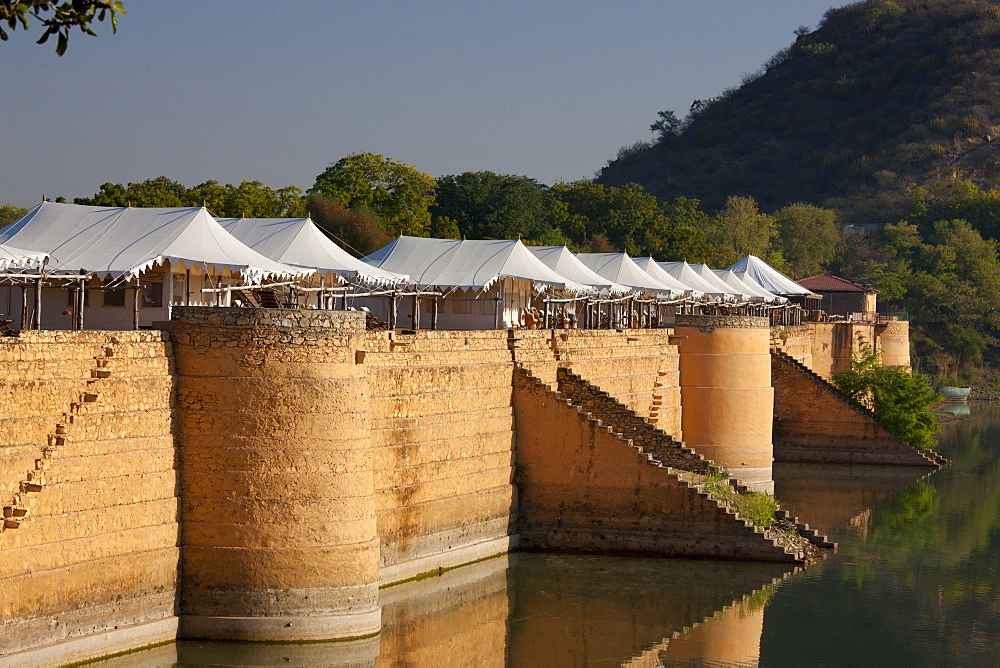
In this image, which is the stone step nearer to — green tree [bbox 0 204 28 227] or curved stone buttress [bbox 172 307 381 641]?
curved stone buttress [bbox 172 307 381 641]

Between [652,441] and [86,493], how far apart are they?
12703 millimetres

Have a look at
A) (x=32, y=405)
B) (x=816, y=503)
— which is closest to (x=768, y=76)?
(x=816, y=503)

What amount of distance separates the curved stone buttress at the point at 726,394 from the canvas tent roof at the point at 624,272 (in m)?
10.5

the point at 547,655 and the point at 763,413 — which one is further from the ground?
the point at 763,413

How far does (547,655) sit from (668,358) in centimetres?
1363

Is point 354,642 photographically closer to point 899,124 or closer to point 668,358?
point 668,358

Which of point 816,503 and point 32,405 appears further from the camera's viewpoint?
point 816,503

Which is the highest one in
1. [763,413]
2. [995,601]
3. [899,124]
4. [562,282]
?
[899,124]

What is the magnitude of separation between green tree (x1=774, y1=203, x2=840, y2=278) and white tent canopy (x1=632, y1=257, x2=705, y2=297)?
139ft

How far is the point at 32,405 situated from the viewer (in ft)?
51.5

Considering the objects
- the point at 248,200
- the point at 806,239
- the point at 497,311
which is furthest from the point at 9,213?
the point at 806,239

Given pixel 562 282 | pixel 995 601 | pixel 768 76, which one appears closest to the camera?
pixel 995 601

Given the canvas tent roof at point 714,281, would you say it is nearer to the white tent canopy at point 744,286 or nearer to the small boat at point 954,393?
the white tent canopy at point 744,286

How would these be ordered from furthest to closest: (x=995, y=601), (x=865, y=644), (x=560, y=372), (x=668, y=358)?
(x=668, y=358) < (x=560, y=372) < (x=995, y=601) < (x=865, y=644)
